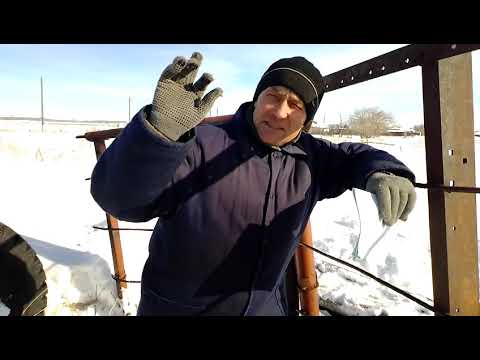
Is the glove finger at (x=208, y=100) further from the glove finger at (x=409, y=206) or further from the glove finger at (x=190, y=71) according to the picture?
the glove finger at (x=409, y=206)

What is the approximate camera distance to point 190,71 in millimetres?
1062

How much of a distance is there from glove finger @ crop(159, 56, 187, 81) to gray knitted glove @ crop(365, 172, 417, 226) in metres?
0.82

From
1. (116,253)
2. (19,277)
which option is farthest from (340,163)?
(19,277)

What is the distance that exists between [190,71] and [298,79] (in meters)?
0.58

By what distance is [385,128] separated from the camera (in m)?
Answer: 22.0

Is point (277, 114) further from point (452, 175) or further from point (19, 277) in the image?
point (19, 277)

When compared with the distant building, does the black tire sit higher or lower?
lower

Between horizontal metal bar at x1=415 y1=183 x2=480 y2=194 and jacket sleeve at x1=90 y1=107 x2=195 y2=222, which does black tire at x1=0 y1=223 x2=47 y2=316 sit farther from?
horizontal metal bar at x1=415 y1=183 x2=480 y2=194

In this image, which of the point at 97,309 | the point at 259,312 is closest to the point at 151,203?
the point at 259,312

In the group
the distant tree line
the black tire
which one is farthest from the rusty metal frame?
the distant tree line

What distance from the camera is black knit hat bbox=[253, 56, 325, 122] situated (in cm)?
146

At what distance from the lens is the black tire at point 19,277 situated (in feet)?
9.29
